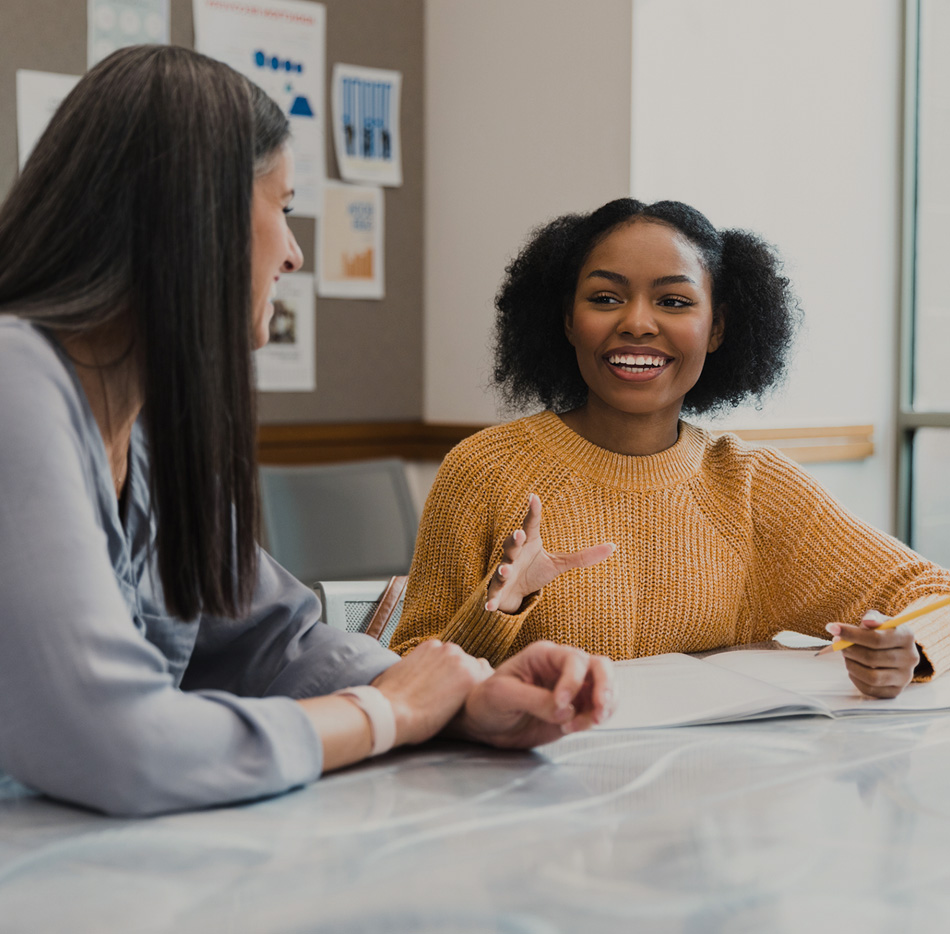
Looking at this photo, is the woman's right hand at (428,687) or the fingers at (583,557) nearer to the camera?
the woman's right hand at (428,687)

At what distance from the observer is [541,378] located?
5.64 feet

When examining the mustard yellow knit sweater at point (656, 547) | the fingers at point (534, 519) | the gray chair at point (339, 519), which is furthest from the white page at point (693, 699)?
the gray chair at point (339, 519)

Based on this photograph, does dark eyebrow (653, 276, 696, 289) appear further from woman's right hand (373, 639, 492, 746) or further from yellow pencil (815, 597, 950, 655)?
woman's right hand (373, 639, 492, 746)

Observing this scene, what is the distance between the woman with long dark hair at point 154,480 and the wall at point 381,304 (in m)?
2.10

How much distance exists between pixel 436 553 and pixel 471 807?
75 centimetres

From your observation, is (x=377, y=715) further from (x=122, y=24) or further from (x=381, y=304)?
(x=381, y=304)

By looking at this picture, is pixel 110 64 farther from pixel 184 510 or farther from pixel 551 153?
pixel 551 153

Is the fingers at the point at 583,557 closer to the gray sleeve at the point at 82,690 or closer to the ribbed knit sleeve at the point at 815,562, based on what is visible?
the ribbed knit sleeve at the point at 815,562

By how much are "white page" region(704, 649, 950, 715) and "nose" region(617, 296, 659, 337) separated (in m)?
0.44

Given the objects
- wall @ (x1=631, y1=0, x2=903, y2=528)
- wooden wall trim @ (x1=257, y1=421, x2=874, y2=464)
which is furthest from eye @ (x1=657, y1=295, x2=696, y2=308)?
wooden wall trim @ (x1=257, y1=421, x2=874, y2=464)

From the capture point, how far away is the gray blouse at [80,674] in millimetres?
702

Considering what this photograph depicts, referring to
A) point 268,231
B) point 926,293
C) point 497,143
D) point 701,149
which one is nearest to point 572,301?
point 268,231

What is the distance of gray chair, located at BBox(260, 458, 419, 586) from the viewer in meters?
2.34

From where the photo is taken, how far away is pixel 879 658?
1.13 meters
